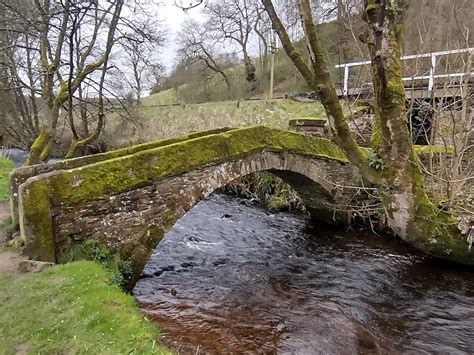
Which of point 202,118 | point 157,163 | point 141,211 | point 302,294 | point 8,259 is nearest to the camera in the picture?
point 8,259

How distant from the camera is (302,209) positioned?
11.2 m

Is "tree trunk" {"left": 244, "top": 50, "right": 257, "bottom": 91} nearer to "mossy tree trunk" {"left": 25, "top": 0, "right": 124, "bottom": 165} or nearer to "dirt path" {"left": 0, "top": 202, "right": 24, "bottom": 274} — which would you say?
"mossy tree trunk" {"left": 25, "top": 0, "right": 124, "bottom": 165}

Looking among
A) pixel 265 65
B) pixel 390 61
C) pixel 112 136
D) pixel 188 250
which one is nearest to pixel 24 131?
pixel 112 136

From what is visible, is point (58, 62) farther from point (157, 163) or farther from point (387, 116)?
point (387, 116)

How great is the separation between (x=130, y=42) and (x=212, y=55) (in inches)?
719

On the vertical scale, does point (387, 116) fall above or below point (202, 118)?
below

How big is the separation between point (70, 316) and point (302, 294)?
12.3ft

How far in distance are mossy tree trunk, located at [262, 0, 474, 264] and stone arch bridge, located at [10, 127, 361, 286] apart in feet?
6.58

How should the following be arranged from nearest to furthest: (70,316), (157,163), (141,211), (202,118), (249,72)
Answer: (70,316) → (141,211) → (157,163) → (202,118) → (249,72)

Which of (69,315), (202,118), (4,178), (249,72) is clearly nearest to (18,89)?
(4,178)

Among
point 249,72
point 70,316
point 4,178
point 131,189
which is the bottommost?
point 70,316

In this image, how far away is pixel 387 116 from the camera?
5.82 meters

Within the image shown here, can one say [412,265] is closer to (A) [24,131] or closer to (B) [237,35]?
(A) [24,131]

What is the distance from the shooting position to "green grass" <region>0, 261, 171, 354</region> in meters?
3.62
